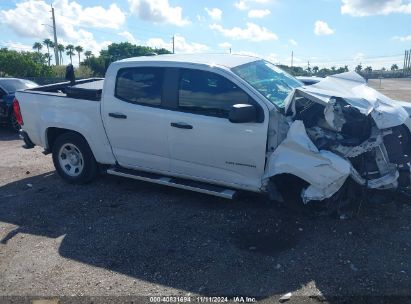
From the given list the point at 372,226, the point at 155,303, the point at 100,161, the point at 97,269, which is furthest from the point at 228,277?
the point at 100,161

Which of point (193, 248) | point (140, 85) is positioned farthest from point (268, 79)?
point (193, 248)

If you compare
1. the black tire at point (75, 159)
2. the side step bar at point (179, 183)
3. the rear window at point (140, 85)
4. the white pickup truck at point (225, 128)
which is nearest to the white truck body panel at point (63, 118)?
the white pickup truck at point (225, 128)

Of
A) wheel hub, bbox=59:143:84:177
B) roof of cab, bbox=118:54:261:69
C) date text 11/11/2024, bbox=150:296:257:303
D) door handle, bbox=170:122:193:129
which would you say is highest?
roof of cab, bbox=118:54:261:69

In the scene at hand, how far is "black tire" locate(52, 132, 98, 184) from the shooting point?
587 cm

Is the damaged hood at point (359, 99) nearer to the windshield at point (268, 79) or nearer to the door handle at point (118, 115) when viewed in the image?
the windshield at point (268, 79)

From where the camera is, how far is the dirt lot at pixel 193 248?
3443mm

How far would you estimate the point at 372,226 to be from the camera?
437 centimetres

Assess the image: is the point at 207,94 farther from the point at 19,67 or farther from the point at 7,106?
the point at 19,67

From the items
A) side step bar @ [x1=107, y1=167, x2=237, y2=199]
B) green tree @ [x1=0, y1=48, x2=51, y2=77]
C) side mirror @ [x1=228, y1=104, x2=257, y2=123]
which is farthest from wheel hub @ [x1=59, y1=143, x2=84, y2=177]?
green tree @ [x1=0, y1=48, x2=51, y2=77]

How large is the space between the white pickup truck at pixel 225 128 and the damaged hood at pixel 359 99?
0.01 metres

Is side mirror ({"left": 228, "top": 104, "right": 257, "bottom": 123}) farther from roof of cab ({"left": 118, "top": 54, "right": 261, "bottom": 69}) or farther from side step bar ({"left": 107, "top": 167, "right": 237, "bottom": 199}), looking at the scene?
side step bar ({"left": 107, "top": 167, "right": 237, "bottom": 199})

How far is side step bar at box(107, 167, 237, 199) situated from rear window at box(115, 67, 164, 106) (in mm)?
979

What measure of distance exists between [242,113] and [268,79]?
1.05 m

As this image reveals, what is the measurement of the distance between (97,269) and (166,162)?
178cm
